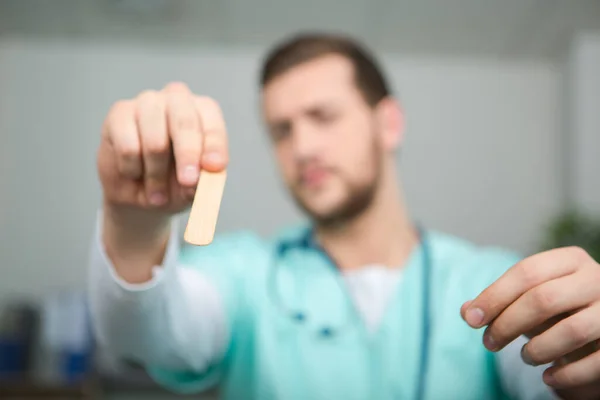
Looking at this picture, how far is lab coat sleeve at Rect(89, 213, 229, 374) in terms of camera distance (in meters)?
Answer: 0.30

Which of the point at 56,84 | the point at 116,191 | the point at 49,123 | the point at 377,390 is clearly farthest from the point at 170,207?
the point at 49,123

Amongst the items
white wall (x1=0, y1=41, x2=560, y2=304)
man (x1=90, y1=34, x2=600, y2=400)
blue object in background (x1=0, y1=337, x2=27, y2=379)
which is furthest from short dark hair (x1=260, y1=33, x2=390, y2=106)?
blue object in background (x1=0, y1=337, x2=27, y2=379)

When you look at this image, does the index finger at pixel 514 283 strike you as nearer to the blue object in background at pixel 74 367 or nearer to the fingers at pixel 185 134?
the fingers at pixel 185 134

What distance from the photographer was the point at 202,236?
0.19m

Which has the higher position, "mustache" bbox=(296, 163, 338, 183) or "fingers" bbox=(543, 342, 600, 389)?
"mustache" bbox=(296, 163, 338, 183)

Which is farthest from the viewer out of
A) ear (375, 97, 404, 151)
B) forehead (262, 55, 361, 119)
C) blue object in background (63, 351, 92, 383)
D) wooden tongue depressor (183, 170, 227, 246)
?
blue object in background (63, 351, 92, 383)

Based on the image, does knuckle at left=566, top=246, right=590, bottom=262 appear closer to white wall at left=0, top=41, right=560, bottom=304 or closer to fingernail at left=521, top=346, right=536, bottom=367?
fingernail at left=521, top=346, right=536, bottom=367

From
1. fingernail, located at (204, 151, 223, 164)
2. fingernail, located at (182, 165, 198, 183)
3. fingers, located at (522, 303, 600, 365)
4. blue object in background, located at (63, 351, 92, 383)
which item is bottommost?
blue object in background, located at (63, 351, 92, 383)

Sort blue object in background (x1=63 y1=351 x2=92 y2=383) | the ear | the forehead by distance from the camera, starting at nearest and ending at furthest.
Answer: the forehead
the ear
blue object in background (x1=63 y1=351 x2=92 y2=383)

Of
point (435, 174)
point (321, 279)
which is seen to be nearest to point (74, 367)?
point (321, 279)

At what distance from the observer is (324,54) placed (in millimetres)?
478

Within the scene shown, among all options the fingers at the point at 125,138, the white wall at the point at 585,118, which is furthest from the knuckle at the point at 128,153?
the white wall at the point at 585,118

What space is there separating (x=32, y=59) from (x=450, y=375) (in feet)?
3.75

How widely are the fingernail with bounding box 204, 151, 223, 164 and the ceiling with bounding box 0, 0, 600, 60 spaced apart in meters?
1.27
